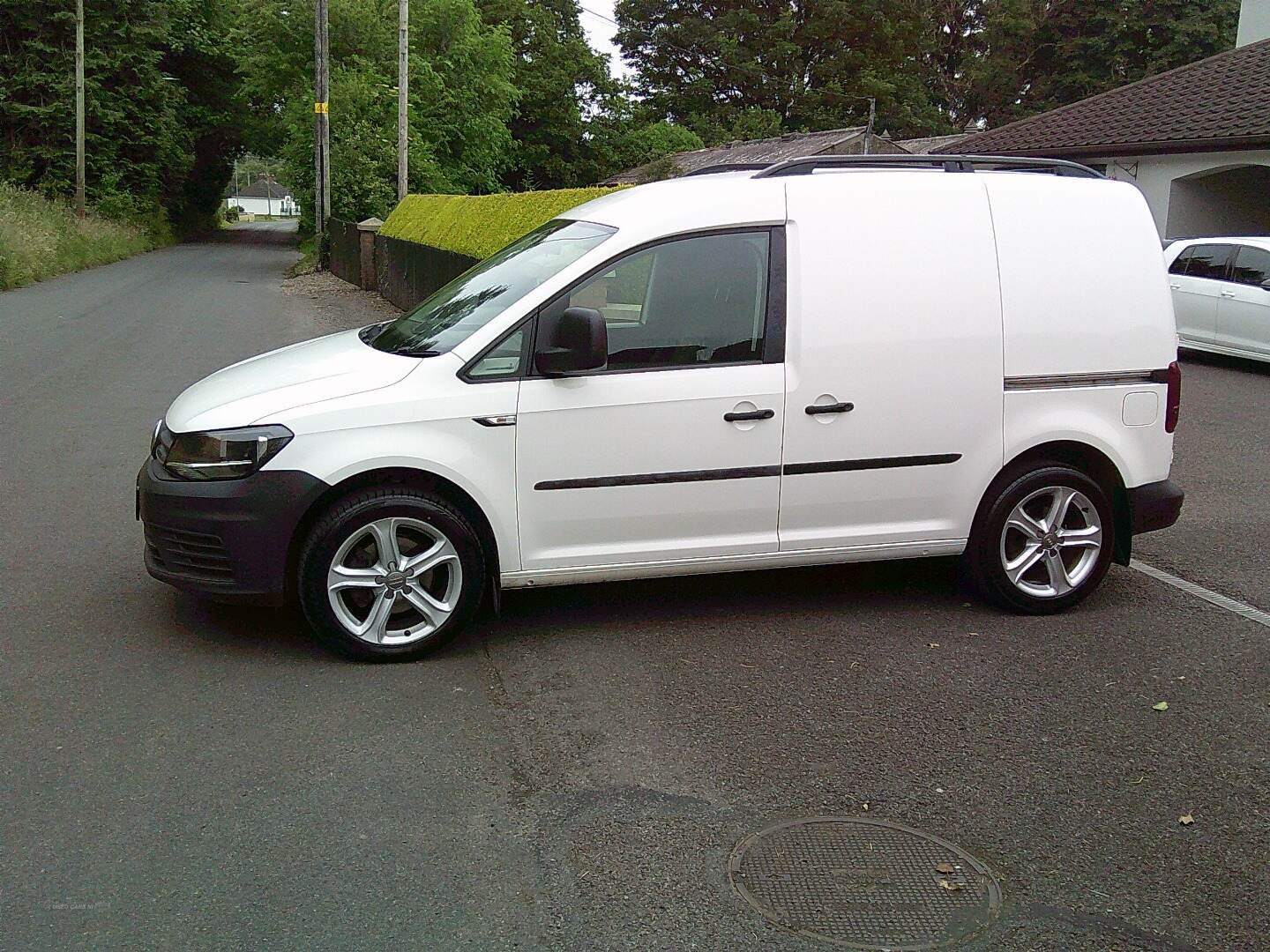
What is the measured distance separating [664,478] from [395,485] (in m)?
1.12

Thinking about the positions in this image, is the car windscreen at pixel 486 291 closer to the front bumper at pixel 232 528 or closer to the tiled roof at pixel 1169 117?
the front bumper at pixel 232 528

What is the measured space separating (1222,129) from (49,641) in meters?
22.7

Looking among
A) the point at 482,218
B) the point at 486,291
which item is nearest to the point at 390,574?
the point at 486,291

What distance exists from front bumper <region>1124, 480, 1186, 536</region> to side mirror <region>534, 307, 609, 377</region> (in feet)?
8.66

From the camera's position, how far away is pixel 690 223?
5.86 meters

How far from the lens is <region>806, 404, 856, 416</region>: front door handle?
5.82 meters

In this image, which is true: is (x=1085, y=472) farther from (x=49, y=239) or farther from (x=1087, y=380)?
(x=49, y=239)

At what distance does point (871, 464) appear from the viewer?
596cm

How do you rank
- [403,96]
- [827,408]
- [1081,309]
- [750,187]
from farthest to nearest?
[403,96]
[1081,309]
[750,187]
[827,408]

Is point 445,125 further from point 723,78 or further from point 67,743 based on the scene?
point 67,743

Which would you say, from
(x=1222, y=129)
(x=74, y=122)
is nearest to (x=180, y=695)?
(x=1222, y=129)

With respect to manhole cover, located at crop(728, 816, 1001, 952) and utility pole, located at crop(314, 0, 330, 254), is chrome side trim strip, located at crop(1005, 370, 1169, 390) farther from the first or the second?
utility pole, located at crop(314, 0, 330, 254)

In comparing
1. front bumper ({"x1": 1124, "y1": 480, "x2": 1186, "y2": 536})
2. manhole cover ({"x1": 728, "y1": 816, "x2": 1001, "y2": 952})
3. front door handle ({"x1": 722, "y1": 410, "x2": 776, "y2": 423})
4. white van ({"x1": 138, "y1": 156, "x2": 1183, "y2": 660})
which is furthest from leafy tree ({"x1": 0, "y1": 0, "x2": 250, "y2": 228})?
manhole cover ({"x1": 728, "y1": 816, "x2": 1001, "y2": 952})

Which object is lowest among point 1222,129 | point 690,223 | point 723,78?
point 690,223
